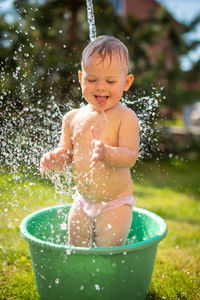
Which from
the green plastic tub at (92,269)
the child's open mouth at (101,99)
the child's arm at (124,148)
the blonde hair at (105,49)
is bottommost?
the green plastic tub at (92,269)

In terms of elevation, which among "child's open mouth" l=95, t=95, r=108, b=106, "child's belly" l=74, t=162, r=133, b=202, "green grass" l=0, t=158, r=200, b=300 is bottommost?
"green grass" l=0, t=158, r=200, b=300

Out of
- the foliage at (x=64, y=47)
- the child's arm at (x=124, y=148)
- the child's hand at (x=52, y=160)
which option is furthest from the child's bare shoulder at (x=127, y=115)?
the foliage at (x=64, y=47)

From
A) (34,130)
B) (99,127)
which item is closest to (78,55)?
(34,130)

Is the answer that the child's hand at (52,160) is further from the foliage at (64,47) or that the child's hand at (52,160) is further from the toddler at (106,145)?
the foliage at (64,47)

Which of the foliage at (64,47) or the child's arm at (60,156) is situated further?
the foliage at (64,47)

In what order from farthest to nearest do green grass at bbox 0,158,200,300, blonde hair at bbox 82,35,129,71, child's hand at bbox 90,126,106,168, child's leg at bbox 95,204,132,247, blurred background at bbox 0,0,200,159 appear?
blurred background at bbox 0,0,200,159, green grass at bbox 0,158,200,300, child's leg at bbox 95,204,132,247, blonde hair at bbox 82,35,129,71, child's hand at bbox 90,126,106,168

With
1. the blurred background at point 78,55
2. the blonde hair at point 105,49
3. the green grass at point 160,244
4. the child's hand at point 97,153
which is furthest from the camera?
the blurred background at point 78,55

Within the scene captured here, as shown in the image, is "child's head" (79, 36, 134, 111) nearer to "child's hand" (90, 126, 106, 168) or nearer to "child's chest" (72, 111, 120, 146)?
"child's chest" (72, 111, 120, 146)

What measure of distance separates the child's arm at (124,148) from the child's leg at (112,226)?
0.85 ft

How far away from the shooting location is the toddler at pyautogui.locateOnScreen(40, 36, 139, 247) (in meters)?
1.81

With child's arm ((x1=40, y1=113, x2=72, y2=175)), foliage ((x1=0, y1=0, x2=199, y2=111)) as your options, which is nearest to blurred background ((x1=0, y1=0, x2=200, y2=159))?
foliage ((x1=0, y1=0, x2=199, y2=111))

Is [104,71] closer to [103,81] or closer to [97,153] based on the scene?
[103,81]

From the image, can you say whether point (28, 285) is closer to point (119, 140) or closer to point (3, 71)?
point (119, 140)

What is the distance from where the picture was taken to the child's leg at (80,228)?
199cm
